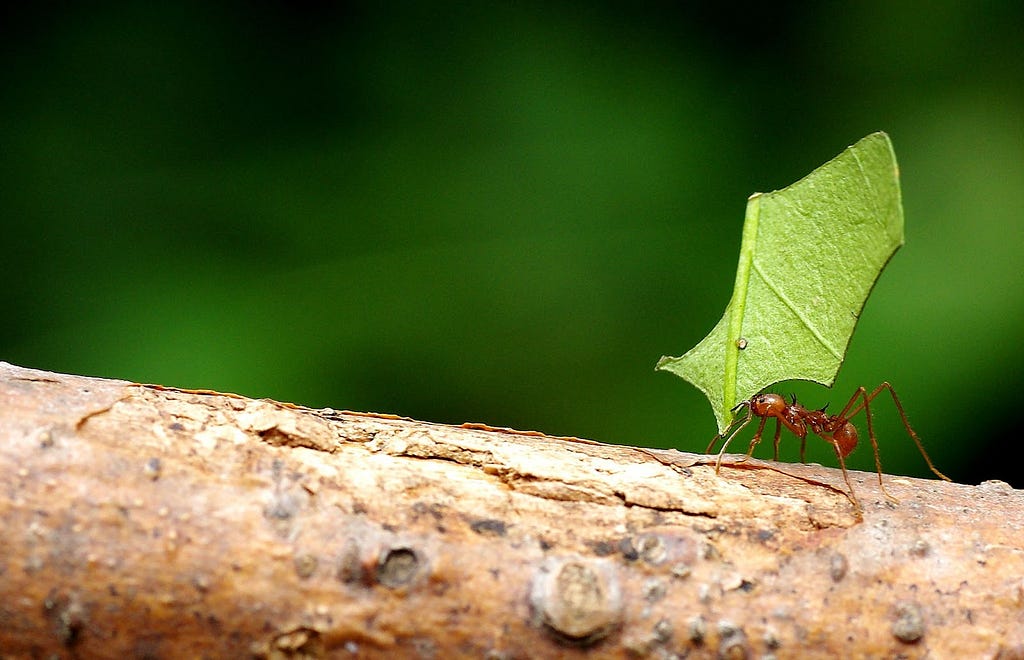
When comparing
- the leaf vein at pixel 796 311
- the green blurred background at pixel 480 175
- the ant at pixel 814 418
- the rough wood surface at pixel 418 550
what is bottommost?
the rough wood surface at pixel 418 550

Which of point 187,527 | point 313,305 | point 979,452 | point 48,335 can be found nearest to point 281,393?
point 313,305

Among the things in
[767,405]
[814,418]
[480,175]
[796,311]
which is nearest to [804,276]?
[796,311]

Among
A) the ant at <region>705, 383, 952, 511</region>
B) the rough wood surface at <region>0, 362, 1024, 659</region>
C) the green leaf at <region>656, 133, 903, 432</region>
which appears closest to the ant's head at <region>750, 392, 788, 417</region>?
the ant at <region>705, 383, 952, 511</region>

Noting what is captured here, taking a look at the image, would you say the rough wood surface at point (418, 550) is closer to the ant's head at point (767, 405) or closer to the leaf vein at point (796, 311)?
the leaf vein at point (796, 311)

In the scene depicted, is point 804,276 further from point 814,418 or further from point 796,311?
point 814,418

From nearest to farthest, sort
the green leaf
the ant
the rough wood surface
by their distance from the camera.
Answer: the rough wood surface, the green leaf, the ant

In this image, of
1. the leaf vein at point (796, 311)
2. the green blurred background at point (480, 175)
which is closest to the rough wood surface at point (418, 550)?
the leaf vein at point (796, 311)

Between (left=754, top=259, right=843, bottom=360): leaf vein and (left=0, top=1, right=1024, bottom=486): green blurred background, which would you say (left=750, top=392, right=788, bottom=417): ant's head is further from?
(left=0, top=1, right=1024, bottom=486): green blurred background
